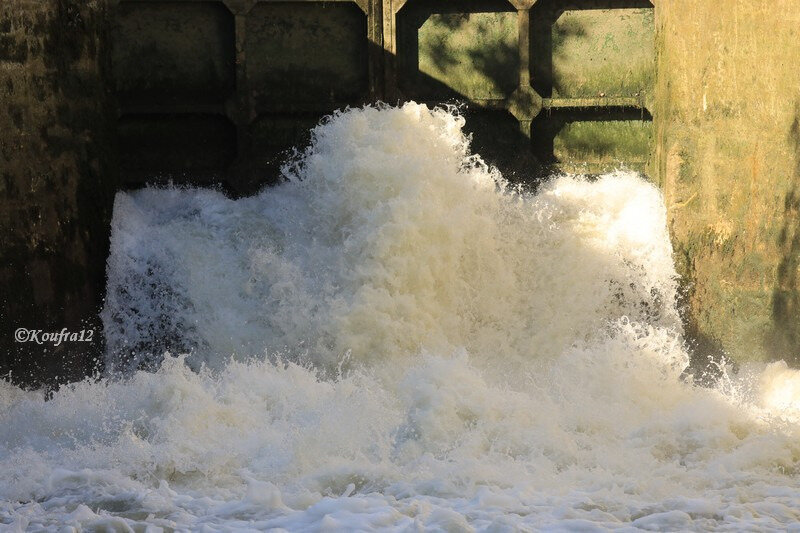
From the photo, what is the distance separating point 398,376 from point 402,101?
268 cm

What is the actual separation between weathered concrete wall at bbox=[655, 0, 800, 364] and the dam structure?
0.05ft

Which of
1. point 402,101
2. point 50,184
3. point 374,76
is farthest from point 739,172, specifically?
point 50,184

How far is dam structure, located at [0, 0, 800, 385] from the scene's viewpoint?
7.36 metres

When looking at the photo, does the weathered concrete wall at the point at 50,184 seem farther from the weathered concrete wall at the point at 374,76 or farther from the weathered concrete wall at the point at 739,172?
the weathered concrete wall at the point at 739,172

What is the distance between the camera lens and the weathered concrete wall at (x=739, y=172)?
769cm

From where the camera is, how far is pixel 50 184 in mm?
7414

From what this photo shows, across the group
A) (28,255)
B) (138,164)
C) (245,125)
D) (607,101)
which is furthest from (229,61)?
(607,101)

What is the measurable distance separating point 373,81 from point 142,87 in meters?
1.83

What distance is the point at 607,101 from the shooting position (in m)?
8.75

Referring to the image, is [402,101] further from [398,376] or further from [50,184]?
[50,184]

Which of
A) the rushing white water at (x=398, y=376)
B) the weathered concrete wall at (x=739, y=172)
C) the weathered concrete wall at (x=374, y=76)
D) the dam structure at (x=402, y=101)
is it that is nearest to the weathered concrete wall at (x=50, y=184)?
the dam structure at (x=402, y=101)

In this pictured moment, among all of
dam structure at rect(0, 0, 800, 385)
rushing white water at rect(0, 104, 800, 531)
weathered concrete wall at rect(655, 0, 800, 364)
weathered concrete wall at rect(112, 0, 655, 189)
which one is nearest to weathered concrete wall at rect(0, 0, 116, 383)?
dam structure at rect(0, 0, 800, 385)

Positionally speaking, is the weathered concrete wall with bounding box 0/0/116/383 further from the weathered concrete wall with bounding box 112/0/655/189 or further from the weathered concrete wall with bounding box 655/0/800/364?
the weathered concrete wall with bounding box 655/0/800/364

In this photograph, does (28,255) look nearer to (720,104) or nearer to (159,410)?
(159,410)
